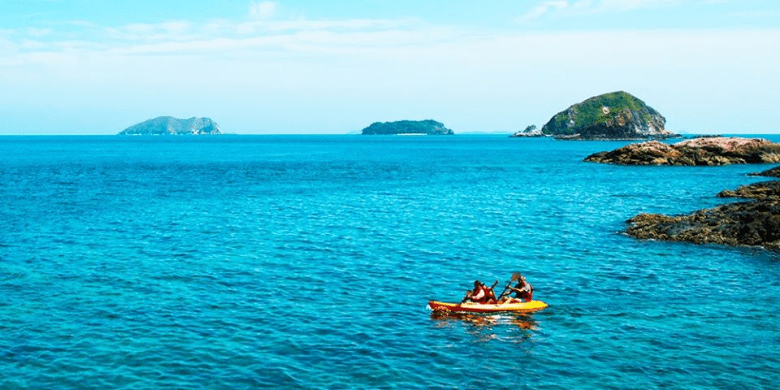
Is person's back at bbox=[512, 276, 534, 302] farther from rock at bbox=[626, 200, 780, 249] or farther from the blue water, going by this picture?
rock at bbox=[626, 200, 780, 249]

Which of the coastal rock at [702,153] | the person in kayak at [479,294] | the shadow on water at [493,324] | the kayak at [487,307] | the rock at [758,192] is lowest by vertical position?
the shadow on water at [493,324]

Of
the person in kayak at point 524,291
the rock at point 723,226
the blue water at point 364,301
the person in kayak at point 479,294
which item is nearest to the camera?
the blue water at point 364,301

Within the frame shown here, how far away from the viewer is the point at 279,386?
72.4 feet

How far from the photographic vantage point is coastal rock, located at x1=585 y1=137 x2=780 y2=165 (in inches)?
5463

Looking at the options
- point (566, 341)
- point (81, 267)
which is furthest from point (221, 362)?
point (81, 267)

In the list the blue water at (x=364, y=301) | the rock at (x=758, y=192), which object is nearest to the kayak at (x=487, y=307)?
the blue water at (x=364, y=301)

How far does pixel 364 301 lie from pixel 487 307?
598 cm

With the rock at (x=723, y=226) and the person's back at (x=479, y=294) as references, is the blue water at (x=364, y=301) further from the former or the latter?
the rock at (x=723, y=226)

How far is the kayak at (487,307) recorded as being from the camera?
3083 cm

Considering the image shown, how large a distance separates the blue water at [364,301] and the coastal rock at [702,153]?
75.7 metres

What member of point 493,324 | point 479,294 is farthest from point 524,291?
point 493,324

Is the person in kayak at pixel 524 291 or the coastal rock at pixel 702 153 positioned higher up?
the coastal rock at pixel 702 153

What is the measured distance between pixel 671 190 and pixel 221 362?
250 feet

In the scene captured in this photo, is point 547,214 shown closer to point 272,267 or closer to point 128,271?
point 272,267
